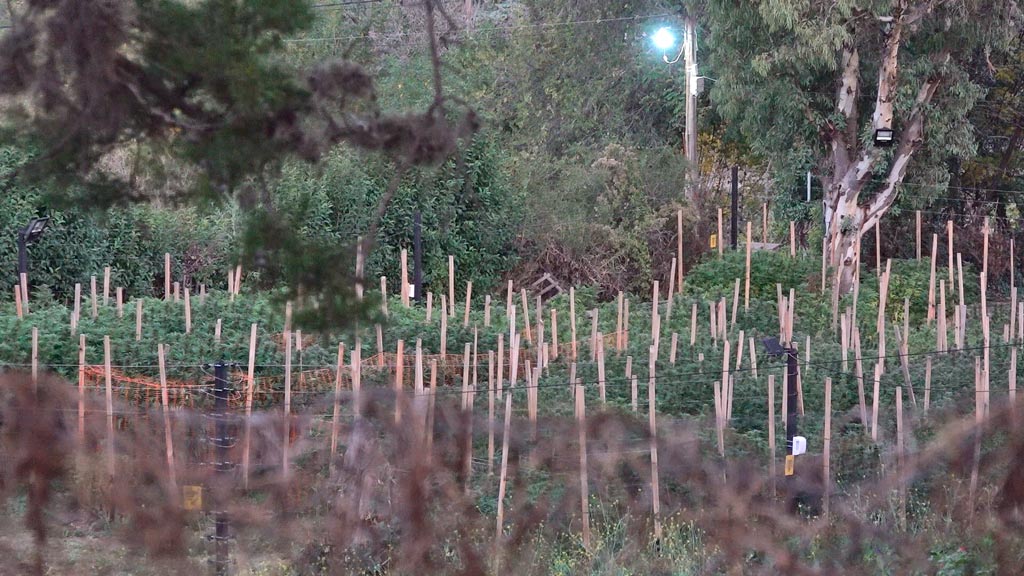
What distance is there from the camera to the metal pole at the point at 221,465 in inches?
305

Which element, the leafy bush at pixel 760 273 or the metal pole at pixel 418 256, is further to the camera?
the leafy bush at pixel 760 273

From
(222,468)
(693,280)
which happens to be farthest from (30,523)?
(693,280)

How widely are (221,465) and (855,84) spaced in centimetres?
1170

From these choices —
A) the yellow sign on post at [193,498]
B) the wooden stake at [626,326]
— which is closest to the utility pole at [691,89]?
the wooden stake at [626,326]

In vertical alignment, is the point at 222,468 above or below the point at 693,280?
below

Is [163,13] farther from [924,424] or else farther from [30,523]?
[924,424]

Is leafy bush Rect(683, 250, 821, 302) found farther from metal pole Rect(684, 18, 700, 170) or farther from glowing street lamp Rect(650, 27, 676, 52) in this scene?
glowing street lamp Rect(650, 27, 676, 52)

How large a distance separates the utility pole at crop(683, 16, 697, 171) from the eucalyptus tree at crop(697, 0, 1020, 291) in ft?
5.97

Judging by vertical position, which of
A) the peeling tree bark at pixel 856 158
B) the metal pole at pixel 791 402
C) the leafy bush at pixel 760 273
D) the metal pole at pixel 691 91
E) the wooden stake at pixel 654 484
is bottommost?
the wooden stake at pixel 654 484

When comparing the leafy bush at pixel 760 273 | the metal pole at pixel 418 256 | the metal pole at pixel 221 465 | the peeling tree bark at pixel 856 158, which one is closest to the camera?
the metal pole at pixel 221 465

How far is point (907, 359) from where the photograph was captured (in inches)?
466

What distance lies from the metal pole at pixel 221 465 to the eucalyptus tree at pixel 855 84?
9917 millimetres

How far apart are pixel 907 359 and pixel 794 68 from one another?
599 cm

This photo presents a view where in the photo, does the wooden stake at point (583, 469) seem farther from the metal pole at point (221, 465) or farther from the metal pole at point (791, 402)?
the metal pole at point (221, 465)
